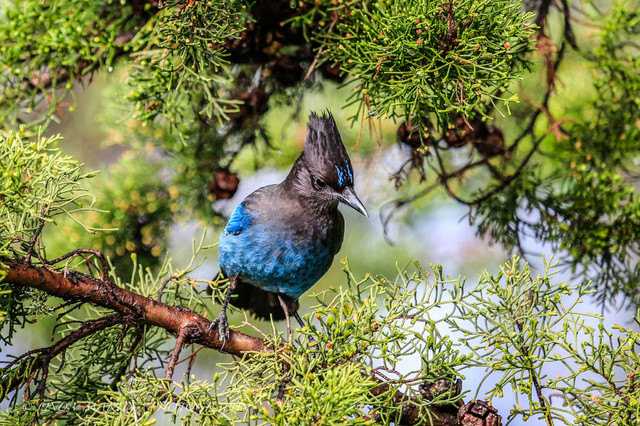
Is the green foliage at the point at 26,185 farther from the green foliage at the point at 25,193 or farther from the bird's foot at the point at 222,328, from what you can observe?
the bird's foot at the point at 222,328

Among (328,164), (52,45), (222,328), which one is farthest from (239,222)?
(52,45)

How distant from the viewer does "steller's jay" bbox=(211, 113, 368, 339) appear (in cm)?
217

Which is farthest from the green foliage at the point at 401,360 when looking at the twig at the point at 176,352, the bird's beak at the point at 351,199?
the bird's beak at the point at 351,199

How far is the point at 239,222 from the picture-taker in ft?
7.59

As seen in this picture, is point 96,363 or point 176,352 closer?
point 176,352

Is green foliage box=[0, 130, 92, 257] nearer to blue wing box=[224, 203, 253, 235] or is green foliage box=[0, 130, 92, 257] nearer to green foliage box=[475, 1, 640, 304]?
blue wing box=[224, 203, 253, 235]

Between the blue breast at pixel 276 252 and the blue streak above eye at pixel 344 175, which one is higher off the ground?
the blue streak above eye at pixel 344 175

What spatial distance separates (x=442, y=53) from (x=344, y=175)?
2.14 feet

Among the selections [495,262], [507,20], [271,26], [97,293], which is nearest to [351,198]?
[271,26]

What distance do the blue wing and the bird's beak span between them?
14.6 inches

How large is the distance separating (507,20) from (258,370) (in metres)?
1.09

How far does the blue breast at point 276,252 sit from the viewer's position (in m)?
2.21

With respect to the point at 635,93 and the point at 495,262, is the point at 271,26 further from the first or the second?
the point at 495,262

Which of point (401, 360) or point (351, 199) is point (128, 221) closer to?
point (351, 199)
